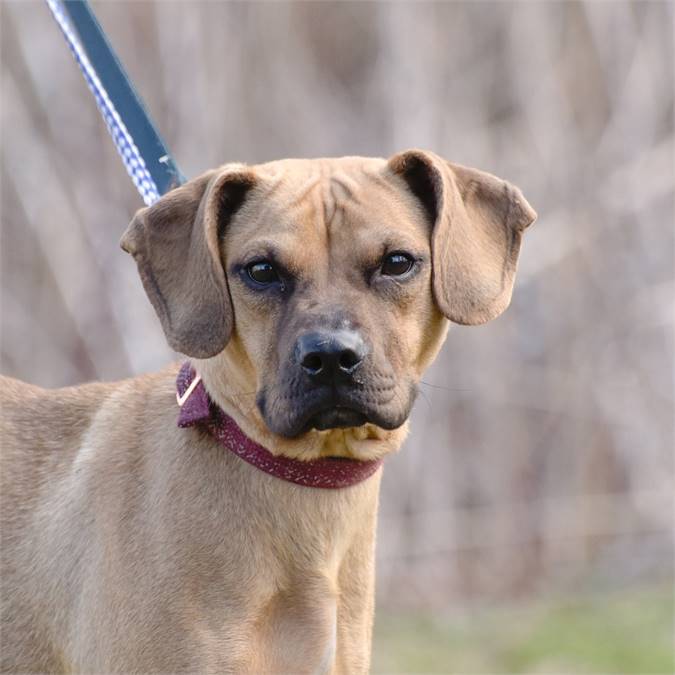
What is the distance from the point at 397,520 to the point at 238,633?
5.67 meters

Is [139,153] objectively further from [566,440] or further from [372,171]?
[566,440]

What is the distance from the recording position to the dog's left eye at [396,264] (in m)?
3.75

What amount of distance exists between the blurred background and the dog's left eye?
16.2 feet

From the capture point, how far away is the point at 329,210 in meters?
3.78

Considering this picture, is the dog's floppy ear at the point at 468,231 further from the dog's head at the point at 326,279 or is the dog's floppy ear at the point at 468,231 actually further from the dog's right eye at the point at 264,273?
the dog's right eye at the point at 264,273

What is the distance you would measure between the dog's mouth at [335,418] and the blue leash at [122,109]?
106 centimetres

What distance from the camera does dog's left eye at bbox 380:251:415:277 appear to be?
12.3ft

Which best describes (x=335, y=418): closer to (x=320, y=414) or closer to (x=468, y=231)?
(x=320, y=414)

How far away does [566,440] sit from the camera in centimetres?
956

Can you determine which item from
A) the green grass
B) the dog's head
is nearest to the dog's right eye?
the dog's head

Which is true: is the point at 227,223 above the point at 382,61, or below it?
above

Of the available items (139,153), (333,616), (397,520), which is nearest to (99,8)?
(397,520)

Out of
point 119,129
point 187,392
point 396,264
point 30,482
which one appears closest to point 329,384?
point 396,264

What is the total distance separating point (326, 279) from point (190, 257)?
385mm
